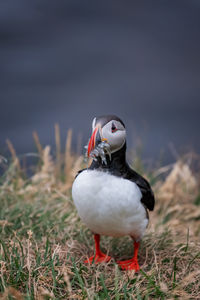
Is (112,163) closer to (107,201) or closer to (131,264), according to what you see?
(107,201)

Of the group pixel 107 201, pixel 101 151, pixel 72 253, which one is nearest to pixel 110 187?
pixel 107 201

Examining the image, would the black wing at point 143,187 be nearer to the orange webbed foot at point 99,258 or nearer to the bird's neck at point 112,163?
the bird's neck at point 112,163

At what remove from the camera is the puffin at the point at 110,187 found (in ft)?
7.47

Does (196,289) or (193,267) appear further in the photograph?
(193,267)

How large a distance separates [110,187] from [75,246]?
0.80 metres

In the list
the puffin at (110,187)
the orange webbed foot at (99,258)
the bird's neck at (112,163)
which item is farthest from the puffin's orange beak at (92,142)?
the orange webbed foot at (99,258)

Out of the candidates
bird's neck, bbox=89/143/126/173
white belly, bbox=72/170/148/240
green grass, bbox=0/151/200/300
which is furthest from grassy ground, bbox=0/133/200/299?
bird's neck, bbox=89/143/126/173

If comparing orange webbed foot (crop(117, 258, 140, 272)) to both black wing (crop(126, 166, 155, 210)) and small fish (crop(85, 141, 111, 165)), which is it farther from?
small fish (crop(85, 141, 111, 165))

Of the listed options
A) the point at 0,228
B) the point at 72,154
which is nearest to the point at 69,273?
the point at 0,228

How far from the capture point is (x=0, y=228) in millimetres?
2846

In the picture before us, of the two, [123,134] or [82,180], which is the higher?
[123,134]

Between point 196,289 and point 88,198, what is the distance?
2.83 ft

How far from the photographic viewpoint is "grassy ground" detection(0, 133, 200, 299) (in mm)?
2066

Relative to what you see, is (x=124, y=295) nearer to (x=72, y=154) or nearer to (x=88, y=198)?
(x=88, y=198)
